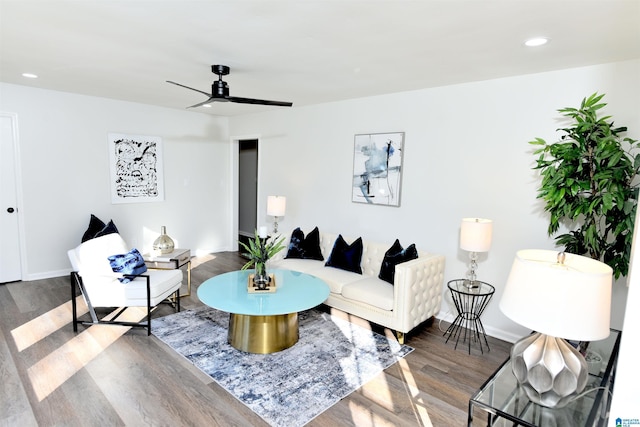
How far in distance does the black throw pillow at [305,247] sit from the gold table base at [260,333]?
5.00 feet

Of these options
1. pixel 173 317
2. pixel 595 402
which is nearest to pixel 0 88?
pixel 173 317

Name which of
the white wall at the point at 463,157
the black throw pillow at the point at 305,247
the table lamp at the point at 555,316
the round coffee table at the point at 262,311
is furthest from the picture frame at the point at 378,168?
the table lamp at the point at 555,316

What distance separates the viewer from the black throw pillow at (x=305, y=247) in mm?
4684

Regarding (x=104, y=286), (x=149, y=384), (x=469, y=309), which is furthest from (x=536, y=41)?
(x=104, y=286)

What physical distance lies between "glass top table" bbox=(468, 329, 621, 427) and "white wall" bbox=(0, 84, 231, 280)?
5.43 meters

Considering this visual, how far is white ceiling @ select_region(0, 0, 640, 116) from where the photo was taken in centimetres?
209

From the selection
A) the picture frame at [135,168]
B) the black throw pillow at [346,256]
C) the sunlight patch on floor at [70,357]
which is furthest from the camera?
the picture frame at [135,168]

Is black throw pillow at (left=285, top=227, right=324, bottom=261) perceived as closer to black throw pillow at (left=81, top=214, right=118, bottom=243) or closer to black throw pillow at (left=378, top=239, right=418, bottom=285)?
black throw pillow at (left=378, top=239, right=418, bottom=285)

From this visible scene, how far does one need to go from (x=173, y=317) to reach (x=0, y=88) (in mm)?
3562

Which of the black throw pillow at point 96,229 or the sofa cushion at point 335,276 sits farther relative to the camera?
the black throw pillow at point 96,229

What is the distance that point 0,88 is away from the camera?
4.38m

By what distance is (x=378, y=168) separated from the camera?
14.4ft

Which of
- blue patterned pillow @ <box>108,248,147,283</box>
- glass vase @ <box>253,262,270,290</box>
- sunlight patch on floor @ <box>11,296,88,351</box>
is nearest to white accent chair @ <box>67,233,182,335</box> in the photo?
blue patterned pillow @ <box>108,248,147,283</box>

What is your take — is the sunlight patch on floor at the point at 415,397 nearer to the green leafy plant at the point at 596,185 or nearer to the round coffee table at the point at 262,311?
the round coffee table at the point at 262,311
